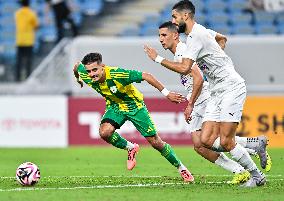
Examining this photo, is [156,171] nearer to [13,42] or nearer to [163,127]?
[163,127]

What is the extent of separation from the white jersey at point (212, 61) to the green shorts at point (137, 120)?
146cm

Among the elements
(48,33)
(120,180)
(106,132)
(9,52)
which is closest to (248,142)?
(120,180)

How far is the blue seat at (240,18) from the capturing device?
2256 cm

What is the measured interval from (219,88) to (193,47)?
25.3 inches

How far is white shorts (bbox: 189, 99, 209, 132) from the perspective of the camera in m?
11.7

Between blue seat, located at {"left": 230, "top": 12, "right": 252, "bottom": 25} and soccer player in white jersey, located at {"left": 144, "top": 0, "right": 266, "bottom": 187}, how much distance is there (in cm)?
1200

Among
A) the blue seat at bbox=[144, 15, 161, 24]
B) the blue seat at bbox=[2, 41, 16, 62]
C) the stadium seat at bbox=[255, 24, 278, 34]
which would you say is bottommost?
the blue seat at bbox=[2, 41, 16, 62]

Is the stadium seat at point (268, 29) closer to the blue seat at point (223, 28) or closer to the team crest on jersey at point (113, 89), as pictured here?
the blue seat at point (223, 28)

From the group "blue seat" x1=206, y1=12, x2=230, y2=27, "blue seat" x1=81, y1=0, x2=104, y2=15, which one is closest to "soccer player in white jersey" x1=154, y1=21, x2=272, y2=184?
"blue seat" x1=206, y1=12, x2=230, y2=27

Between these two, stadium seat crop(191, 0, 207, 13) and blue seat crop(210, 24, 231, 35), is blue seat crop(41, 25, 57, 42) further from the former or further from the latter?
blue seat crop(210, 24, 231, 35)

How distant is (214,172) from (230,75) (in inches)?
114

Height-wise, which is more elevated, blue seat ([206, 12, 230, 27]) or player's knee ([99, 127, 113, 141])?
player's knee ([99, 127, 113, 141])

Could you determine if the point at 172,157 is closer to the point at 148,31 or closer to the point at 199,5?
the point at 148,31

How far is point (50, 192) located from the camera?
1001cm
